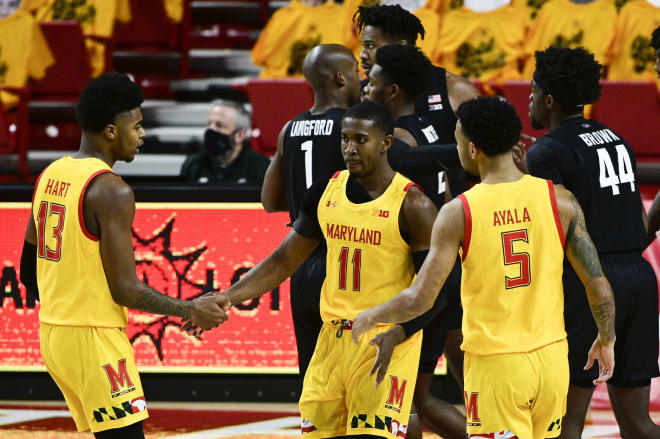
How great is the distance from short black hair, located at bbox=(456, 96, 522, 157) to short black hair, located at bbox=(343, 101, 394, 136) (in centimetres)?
49

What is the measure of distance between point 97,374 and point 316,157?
4.84ft

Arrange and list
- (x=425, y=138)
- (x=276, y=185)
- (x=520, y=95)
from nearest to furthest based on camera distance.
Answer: (x=425, y=138)
(x=276, y=185)
(x=520, y=95)

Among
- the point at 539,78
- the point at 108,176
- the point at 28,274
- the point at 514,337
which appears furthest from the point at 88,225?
the point at 539,78

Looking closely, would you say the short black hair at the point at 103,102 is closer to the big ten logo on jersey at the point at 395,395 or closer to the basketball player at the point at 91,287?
the basketball player at the point at 91,287

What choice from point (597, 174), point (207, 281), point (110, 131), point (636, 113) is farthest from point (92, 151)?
point (636, 113)

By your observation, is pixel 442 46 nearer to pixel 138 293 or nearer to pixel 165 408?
pixel 165 408

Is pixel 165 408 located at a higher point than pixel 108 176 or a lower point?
lower

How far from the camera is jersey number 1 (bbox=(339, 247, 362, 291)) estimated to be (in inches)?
172

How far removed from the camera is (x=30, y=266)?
4.65 meters

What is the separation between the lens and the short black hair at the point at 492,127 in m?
4.01

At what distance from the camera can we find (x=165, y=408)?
24.6ft

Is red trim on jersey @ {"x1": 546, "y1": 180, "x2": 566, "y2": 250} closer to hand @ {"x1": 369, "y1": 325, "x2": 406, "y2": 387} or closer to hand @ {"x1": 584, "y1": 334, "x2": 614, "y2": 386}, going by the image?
hand @ {"x1": 584, "y1": 334, "x2": 614, "y2": 386}

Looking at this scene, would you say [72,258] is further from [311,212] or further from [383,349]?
[383,349]

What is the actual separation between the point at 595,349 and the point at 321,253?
1.32m
